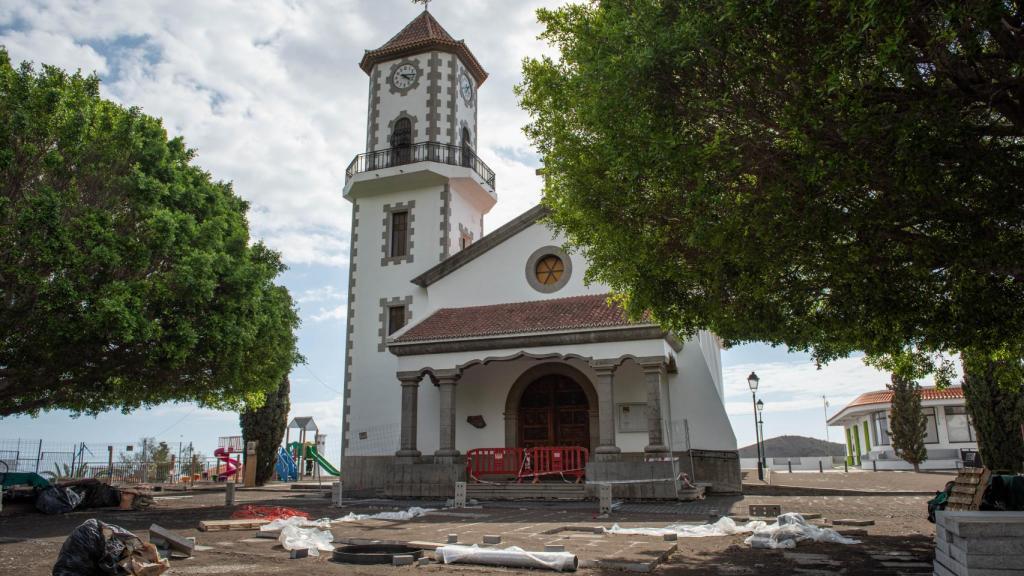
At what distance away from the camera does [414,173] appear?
23.7 m

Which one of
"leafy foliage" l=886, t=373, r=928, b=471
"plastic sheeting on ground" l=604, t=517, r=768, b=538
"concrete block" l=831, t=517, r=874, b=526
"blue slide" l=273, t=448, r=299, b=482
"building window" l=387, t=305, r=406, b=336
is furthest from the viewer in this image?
"leafy foliage" l=886, t=373, r=928, b=471

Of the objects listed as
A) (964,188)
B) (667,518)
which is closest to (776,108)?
(964,188)

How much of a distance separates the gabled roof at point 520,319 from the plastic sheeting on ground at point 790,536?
8235mm

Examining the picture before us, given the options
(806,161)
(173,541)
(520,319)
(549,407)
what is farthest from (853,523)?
(549,407)

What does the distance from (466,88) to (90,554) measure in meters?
22.5

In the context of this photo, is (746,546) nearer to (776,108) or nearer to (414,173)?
(776,108)

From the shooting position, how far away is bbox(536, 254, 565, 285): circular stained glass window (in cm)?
2178

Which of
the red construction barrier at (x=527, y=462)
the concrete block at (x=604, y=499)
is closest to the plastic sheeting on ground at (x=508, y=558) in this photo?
the concrete block at (x=604, y=499)

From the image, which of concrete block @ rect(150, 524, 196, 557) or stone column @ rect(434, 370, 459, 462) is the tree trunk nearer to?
stone column @ rect(434, 370, 459, 462)

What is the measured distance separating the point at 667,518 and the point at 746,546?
371 cm

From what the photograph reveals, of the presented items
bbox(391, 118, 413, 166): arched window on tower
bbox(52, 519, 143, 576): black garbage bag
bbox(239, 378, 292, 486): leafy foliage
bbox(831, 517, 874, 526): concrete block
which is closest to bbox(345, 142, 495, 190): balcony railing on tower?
bbox(391, 118, 413, 166): arched window on tower

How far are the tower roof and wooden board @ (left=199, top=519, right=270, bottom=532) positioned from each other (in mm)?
18421

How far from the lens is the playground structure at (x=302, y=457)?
3044 centimetres

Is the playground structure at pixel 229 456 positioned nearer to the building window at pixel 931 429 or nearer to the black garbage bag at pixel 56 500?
the black garbage bag at pixel 56 500
